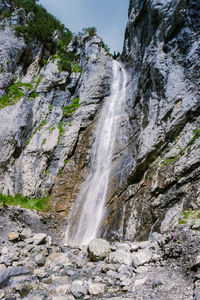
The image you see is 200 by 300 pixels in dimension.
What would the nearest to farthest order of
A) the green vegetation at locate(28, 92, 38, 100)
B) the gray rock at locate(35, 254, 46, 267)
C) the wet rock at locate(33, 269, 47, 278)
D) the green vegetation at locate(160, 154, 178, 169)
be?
1. the wet rock at locate(33, 269, 47, 278)
2. the gray rock at locate(35, 254, 46, 267)
3. the green vegetation at locate(160, 154, 178, 169)
4. the green vegetation at locate(28, 92, 38, 100)

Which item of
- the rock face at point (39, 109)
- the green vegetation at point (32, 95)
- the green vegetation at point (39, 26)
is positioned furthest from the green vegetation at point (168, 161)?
the green vegetation at point (39, 26)

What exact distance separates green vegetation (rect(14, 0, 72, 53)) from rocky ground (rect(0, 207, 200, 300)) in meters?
23.1

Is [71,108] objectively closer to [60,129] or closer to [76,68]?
[60,129]

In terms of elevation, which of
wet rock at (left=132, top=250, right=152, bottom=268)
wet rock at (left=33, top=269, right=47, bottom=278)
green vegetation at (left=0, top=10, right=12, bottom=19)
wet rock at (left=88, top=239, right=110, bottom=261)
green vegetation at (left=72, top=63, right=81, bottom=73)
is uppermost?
green vegetation at (left=0, top=10, right=12, bottom=19)

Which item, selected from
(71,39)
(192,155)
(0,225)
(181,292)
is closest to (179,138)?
(192,155)

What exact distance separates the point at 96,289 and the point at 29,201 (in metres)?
10.1

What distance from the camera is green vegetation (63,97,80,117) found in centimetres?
1889

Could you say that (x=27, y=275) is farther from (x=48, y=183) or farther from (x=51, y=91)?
(x=51, y=91)

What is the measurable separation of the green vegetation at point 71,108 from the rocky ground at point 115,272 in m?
13.8

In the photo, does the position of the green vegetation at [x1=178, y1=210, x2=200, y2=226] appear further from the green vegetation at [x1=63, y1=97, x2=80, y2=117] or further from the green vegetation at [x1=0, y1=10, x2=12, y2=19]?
the green vegetation at [x1=0, y1=10, x2=12, y2=19]

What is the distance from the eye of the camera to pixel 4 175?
45.0 ft

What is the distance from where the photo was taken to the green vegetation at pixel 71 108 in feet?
62.0

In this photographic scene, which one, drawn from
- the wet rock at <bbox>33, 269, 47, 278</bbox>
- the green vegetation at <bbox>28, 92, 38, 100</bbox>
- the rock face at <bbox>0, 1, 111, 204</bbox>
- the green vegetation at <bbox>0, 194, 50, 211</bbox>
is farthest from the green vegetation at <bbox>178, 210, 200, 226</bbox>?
the green vegetation at <bbox>28, 92, 38, 100</bbox>

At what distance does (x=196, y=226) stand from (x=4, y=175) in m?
12.7
